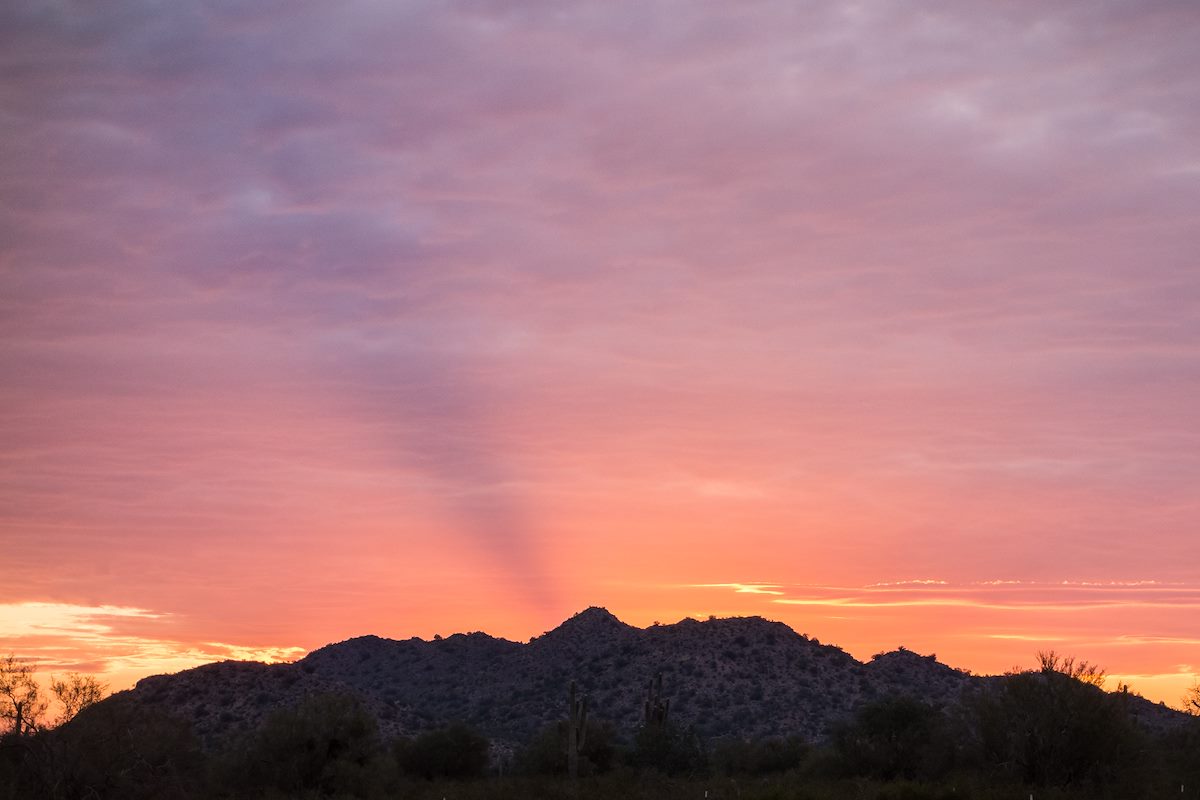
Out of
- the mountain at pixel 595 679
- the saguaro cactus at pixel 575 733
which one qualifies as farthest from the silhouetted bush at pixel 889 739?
the mountain at pixel 595 679

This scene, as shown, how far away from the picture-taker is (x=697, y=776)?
66000 mm

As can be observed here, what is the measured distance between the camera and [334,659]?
146250 millimetres

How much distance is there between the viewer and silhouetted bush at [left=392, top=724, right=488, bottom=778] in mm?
67000

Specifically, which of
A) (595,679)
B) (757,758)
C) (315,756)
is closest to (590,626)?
(595,679)

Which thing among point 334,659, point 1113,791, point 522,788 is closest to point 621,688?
point 334,659

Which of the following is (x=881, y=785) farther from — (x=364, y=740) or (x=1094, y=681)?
(x=364, y=740)

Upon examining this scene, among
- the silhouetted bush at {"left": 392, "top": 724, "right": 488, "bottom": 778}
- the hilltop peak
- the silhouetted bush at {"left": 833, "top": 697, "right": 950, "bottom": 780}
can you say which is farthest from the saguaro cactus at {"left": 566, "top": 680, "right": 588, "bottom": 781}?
the hilltop peak

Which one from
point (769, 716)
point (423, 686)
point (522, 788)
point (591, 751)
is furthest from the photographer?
point (423, 686)

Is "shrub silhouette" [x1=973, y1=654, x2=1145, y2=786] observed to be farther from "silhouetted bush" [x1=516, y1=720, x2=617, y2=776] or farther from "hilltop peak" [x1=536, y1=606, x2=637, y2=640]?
"hilltop peak" [x1=536, y1=606, x2=637, y2=640]

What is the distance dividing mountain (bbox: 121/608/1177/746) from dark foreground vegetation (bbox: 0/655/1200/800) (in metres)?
32.4

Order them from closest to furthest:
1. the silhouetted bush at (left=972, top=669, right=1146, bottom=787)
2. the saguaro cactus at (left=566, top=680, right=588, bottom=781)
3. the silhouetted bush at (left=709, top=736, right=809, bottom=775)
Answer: the silhouetted bush at (left=972, top=669, right=1146, bottom=787)
the saguaro cactus at (left=566, top=680, right=588, bottom=781)
the silhouetted bush at (left=709, top=736, right=809, bottom=775)

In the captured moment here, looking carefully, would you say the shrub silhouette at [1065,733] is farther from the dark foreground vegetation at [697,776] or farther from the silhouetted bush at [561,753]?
the silhouetted bush at [561,753]

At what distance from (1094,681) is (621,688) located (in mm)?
73263

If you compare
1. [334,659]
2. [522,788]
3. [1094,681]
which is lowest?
[522,788]
